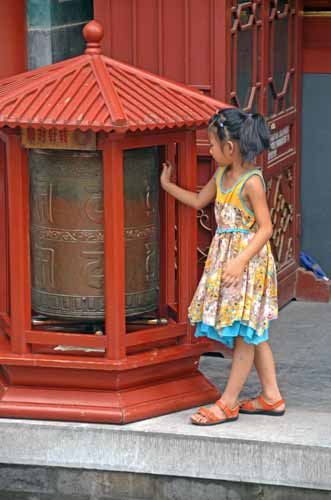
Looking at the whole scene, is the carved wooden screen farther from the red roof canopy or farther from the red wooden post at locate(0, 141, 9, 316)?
the red wooden post at locate(0, 141, 9, 316)

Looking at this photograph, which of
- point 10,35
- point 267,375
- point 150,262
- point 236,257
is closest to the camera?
point 236,257

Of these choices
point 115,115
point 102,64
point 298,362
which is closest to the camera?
point 115,115

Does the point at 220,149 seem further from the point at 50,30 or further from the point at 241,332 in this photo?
the point at 50,30

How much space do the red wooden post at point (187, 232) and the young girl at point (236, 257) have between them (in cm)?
7

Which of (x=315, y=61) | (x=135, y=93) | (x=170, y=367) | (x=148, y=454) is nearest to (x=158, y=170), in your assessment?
(x=135, y=93)

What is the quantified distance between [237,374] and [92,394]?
2.35 feet

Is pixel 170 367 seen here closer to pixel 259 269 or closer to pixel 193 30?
pixel 259 269

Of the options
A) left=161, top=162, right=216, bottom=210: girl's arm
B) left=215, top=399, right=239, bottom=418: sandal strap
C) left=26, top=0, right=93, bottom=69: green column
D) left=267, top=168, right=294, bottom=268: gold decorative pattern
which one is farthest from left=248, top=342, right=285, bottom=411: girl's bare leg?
left=26, top=0, right=93, bottom=69: green column

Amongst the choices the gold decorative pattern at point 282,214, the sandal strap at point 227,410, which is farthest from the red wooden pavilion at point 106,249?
the gold decorative pattern at point 282,214

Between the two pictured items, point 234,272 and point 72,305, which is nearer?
point 234,272

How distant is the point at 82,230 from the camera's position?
630 cm

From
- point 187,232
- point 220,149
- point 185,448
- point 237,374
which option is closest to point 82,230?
point 187,232

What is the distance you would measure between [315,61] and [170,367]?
2819 mm

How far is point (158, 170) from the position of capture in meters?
6.56
